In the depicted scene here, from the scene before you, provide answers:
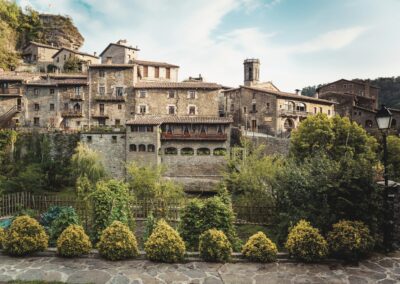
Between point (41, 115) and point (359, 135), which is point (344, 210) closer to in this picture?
point (359, 135)

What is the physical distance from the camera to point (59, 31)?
6631cm

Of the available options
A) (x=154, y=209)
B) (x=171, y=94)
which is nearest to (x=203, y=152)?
(x=171, y=94)

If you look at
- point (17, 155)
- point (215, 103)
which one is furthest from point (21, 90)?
point (215, 103)

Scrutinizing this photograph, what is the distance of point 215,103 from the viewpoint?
43.3m

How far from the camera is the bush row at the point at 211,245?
9.13m

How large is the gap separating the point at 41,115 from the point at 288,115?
35.9 metres

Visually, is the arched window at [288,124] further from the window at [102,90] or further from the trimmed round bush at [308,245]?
the trimmed round bush at [308,245]

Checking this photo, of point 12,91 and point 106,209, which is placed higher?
point 12,91

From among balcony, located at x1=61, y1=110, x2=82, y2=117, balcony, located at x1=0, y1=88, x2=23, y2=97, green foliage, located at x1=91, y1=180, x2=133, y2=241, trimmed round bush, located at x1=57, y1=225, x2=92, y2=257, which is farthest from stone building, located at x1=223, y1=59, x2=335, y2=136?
trimmed round bush, located at x1=57, y1=225, x2=92, y2=257

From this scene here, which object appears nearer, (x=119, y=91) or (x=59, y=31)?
(x=119, y=91)

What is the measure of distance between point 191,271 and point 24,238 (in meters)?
5.50

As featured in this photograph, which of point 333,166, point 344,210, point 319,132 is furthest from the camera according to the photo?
point 319,132

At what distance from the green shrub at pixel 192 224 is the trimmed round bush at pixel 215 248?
1942 millimetres

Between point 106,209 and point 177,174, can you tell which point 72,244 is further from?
point 177,174
